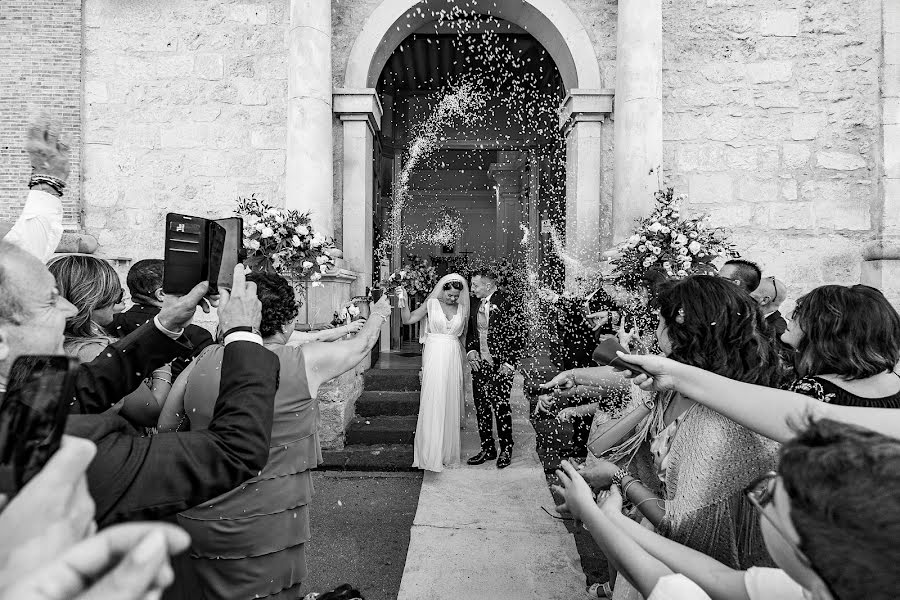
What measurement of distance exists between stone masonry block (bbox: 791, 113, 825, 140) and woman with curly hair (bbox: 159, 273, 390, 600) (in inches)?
266

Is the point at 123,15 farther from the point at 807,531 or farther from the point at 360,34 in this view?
the point at 807,531

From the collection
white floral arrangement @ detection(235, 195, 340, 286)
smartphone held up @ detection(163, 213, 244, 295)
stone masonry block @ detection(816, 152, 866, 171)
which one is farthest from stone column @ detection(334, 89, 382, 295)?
stone masonry block @ detection(816, 152, 866, 171)

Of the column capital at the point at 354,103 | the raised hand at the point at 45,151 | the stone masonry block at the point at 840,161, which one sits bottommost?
the raised hand at the point at 45,151

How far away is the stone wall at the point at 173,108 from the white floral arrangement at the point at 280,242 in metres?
1.72

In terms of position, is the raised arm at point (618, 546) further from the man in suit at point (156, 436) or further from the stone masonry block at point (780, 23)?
the stone masonry block at point (780, 23)

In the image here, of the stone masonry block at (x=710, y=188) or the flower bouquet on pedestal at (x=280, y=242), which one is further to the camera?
the stone masonry block at (x=710, y=188)

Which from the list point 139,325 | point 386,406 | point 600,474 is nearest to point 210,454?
point 600,474

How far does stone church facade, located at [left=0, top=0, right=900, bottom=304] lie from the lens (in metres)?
6.68

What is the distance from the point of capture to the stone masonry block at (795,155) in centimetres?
679

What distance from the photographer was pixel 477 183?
19.4m

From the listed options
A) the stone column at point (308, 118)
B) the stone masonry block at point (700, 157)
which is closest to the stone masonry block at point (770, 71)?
the stone masonry block at point (700, 157)

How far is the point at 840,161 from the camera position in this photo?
267 inches

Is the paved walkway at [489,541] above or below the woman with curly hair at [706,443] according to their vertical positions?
below

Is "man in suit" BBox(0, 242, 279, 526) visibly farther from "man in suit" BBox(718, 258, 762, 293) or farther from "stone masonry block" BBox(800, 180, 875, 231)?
"stone masonry block" BBox(800, 180, 875, 231)
